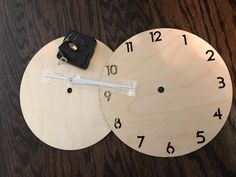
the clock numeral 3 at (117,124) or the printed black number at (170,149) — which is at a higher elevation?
the clock numeral 3 at (117,124)

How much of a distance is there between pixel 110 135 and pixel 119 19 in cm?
32

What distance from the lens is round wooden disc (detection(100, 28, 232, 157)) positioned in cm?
79

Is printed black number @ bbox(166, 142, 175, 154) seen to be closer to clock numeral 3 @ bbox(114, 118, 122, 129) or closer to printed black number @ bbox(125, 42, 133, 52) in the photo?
clock numeral 3 @ bbox(114, 118, 122, 129)

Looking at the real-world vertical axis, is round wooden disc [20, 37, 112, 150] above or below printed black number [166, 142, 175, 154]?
above

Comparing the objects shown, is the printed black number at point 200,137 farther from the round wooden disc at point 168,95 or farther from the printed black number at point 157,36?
the printed black number at point 157,36

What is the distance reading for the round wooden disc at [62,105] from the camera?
860 mm

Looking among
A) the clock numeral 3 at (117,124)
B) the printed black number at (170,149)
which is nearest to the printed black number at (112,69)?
the clock numeral 3 at (117,124)

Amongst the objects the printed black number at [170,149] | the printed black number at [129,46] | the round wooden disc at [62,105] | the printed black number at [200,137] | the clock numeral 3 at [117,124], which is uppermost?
the printed black number at [129,46]

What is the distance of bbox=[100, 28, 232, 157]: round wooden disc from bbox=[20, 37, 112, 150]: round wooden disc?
0.04 metres

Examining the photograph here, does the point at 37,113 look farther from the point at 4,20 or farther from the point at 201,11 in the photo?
the point at 201,11

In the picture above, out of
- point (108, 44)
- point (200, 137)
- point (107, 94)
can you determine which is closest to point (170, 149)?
point (200, 137)

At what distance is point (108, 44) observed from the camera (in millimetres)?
914

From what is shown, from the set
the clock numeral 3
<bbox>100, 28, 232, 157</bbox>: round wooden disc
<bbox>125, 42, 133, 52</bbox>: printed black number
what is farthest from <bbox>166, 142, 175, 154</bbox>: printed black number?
<bbox>125, 42, 133, 52</bbox>: printed black number

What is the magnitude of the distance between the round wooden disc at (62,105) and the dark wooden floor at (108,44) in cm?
3
